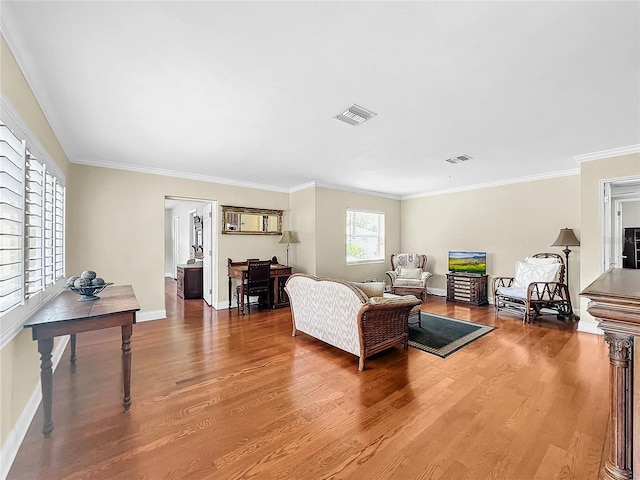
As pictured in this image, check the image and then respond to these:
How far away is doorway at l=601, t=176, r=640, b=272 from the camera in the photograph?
3738 mm

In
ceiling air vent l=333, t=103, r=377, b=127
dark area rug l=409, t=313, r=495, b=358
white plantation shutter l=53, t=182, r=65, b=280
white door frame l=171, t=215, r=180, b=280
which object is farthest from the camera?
white door frame l=171, t=215, r=180, b=280

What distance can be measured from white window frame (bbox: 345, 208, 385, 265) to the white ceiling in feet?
8.90

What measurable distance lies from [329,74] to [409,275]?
4.85m

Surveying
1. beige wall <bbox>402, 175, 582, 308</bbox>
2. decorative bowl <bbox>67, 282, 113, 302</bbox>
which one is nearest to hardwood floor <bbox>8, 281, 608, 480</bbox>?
decorative bowl <bbox>67, 282, 113, 302</bbox>

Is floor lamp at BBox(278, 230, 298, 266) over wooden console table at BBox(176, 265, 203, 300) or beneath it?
over

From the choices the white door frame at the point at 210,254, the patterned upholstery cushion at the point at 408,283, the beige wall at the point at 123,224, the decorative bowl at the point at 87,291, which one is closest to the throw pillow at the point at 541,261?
the patterned upholstery cushion at the point at 408,283

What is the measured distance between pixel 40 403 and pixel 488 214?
271 inches

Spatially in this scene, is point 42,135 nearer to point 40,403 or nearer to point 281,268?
point 40,403

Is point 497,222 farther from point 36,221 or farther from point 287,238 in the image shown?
point 36,221

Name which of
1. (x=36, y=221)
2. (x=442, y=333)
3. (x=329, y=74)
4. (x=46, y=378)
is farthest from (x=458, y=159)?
(x=46, y=378)

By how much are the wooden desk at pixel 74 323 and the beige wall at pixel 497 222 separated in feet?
19.8

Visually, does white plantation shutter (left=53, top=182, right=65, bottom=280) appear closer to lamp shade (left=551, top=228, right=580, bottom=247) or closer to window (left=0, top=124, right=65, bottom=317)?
window (left=0, top=124, right=65, bottom=317)

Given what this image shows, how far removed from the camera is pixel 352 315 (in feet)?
9.30

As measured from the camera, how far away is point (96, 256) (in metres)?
4.16
